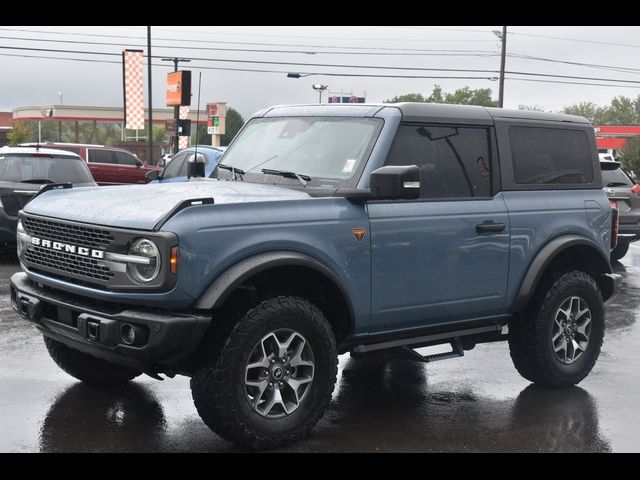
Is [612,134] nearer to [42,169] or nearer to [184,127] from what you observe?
[184,127]

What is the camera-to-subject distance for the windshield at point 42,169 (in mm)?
12852

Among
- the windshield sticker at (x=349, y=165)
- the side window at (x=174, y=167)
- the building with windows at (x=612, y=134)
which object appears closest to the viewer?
the windshield sticker at (x=349, y=165)

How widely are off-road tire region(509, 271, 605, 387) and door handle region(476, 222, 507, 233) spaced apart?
30.3 inches

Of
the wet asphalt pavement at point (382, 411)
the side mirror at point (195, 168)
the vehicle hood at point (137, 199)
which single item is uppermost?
the side mirror at point (195, 168)

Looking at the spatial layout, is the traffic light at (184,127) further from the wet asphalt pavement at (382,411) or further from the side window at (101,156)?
the side window at (101,156)

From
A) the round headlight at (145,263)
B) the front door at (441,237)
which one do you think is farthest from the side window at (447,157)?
the round headlight at (145,263)

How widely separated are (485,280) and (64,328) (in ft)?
9.15

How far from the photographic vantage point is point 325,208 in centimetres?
520

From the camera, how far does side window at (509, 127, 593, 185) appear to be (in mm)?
6422

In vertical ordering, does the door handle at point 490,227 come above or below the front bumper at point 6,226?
above

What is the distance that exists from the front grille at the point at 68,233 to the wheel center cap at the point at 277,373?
117cm

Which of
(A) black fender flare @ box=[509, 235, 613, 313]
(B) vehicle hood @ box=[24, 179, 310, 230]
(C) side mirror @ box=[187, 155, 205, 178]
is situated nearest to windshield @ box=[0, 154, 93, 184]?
(C) side mirror @ box=[187, 155, 205, 178]

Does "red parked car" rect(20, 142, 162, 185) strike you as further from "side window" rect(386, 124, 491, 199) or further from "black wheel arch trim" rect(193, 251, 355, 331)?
"black wheel arch trim" rect(193, 251, 355, 331)
